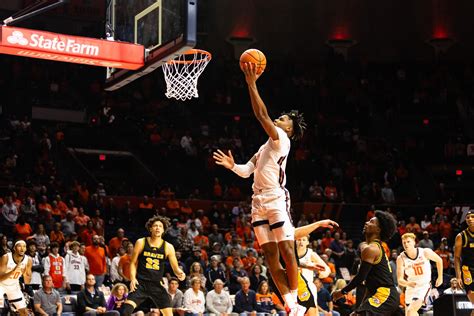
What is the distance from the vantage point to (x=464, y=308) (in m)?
11.6

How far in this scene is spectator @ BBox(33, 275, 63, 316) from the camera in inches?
563

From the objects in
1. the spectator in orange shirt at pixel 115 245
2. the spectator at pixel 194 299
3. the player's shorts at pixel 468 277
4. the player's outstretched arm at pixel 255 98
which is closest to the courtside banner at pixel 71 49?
the player's outstretched arm at pixel 255 98

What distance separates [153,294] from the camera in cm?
1105

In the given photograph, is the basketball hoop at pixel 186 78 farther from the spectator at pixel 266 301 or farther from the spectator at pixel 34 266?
the spectator at pixel 266 301

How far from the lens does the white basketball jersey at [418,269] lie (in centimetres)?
1342

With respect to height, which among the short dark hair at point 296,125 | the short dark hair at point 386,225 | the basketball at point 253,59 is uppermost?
the basketball at point 253,59

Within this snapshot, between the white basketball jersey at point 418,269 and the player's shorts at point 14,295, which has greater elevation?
the white basketball jersey at point 418,269

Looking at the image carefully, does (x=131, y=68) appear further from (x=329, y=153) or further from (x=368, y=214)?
(x=329, y=153)

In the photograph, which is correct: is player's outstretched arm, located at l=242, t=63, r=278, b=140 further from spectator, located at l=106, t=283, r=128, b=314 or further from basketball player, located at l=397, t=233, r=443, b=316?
spectator, located at l=106, t=283, r=128, b=314

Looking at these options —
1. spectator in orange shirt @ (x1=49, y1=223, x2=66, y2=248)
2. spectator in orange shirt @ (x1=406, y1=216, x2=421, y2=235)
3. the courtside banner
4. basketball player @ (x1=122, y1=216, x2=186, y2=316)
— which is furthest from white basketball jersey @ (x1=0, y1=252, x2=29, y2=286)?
spectator in orange shirt @ (x1=406, y1=216, x2=421, y2=235)

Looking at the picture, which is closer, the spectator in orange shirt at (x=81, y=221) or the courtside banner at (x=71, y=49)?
the courtside banner at (x=71, y=49)

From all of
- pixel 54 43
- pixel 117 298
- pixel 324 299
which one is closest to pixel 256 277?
pixel 324 299

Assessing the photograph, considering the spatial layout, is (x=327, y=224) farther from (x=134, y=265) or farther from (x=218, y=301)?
(x=218, y=301)

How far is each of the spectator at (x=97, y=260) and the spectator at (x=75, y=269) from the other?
1.31 ft
